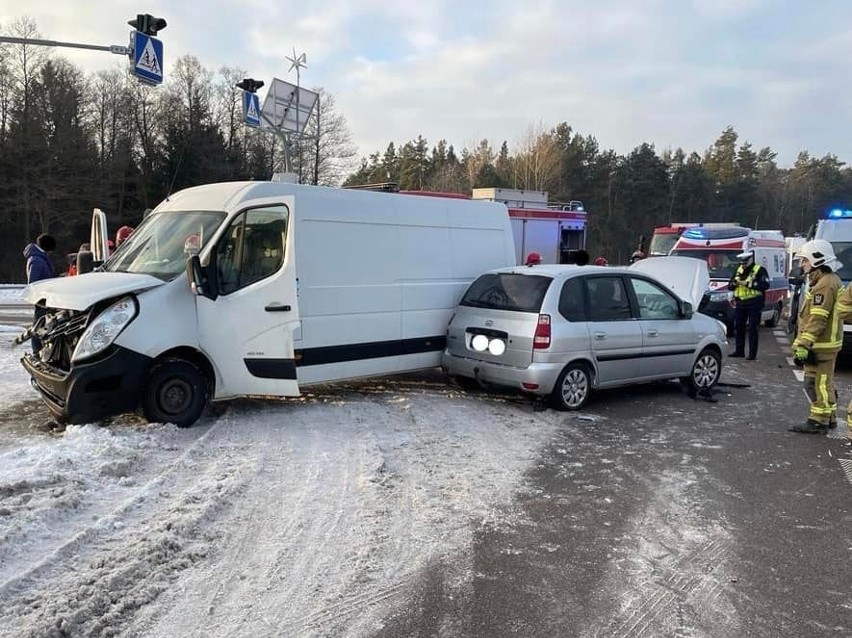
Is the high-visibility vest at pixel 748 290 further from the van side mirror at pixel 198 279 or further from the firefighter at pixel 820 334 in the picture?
the van side mirror at pixel 198 279

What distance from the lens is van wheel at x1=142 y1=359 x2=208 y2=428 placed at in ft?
19.9

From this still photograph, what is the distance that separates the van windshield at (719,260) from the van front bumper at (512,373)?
10888 millimetres

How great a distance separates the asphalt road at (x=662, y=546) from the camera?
337 cm

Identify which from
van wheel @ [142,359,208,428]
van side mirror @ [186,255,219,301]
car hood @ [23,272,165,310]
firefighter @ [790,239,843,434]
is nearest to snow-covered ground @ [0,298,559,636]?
van wheel @ [142,359,208,428]

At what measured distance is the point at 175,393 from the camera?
622 centimetres

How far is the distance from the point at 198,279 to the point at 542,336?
3653mm

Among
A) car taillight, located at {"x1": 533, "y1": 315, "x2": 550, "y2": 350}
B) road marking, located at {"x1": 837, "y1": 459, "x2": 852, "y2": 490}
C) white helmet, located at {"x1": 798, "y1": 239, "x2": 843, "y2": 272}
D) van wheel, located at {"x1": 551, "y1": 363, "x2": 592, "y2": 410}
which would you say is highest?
white helmet, located at {"x1": 798, "y1": 239, "x2": 843, "y2": 272}

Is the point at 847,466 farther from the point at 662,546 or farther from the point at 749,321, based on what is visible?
the point at 749,321

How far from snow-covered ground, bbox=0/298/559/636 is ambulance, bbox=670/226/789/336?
10.5 meters

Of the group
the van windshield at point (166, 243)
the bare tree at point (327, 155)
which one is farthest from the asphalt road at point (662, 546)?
the bare tree at point (327, 155)

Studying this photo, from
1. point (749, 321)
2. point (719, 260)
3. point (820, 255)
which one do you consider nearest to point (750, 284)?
point (749, 321)

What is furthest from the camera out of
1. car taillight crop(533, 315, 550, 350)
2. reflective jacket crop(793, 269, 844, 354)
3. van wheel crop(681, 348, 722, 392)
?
van wheel crop(681, 348, 722, 392)

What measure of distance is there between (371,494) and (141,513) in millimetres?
1575

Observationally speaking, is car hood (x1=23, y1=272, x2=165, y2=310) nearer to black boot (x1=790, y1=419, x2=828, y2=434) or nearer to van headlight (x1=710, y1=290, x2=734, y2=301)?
black boot (x1=790, y1=419, x2=828, y2=434)
